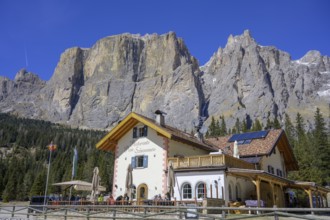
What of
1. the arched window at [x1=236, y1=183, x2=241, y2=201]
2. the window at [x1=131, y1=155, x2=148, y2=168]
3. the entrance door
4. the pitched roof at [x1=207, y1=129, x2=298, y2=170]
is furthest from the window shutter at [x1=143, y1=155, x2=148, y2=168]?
the pitched roof at [x1=207, y1=129, x2=298, y2=170]

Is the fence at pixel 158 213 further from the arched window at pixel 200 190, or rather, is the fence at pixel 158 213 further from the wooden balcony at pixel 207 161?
the wooden balcony at pixel 207 161

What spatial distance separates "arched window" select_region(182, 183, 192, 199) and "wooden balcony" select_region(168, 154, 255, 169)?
54.8 inches

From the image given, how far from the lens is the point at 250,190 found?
2805cm

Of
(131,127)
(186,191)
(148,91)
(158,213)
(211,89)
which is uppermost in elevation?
(148,91)

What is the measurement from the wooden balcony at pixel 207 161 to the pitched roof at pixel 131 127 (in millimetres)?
2096

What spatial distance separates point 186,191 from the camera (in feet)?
80.3

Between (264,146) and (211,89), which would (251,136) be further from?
(211,89)

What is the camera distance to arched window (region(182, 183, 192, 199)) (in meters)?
24.3

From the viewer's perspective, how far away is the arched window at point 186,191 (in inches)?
958

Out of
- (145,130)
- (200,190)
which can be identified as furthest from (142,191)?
(200,190)

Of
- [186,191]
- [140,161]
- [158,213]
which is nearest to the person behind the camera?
[158,213]

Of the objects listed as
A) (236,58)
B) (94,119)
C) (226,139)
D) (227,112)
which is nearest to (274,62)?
(236,58)

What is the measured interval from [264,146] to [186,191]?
33.2ft

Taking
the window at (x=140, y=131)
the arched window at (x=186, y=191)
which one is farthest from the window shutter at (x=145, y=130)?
the arched window at (x=186, y=191)
